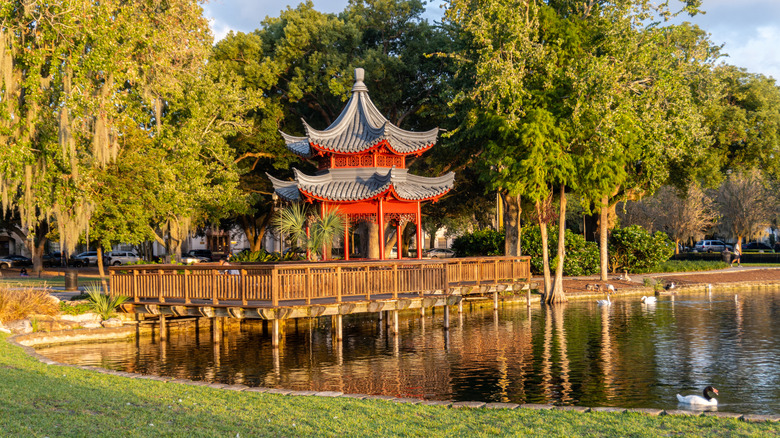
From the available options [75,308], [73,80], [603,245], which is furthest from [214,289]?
[603,245]

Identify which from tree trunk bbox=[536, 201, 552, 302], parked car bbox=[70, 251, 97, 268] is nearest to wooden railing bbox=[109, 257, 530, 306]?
tree trunk bbox=[536, 201, 552, 302]

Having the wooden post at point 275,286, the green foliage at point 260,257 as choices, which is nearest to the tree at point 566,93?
the green foliage at point 260,257

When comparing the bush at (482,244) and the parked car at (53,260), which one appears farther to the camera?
the parked car at (53,260)

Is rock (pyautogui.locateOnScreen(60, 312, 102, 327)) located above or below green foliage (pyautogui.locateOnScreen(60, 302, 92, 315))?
below

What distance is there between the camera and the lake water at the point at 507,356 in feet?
48.0

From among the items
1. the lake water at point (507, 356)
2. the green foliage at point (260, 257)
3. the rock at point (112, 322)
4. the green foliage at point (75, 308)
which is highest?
the green foliage at point (260, 257)

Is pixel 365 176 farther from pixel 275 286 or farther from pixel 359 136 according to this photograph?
pixel 275 286

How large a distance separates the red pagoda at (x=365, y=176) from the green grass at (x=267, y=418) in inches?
645

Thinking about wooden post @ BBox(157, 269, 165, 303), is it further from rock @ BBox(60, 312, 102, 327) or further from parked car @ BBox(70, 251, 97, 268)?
parked car @ BBox(70, 251, 97, 268)

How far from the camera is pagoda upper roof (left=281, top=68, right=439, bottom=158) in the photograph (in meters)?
29.5

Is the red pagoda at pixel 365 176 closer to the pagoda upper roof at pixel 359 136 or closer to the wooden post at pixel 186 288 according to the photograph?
the pagoda upper roof at pixel 359 136

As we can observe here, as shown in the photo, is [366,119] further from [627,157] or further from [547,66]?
[627,157]

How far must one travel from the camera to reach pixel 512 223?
121 feet

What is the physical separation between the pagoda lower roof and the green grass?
16316 mm
